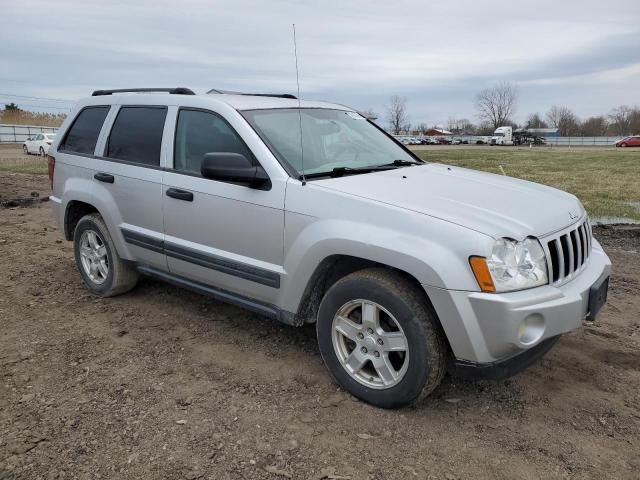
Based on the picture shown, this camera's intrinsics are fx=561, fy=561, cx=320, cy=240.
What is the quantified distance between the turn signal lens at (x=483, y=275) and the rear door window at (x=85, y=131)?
369cm

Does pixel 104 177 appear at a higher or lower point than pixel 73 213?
higher

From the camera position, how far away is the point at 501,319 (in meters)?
2.75

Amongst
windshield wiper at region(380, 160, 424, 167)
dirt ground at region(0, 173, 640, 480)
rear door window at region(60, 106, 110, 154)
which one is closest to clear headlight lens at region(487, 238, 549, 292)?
dirt ground at region(0, 173, 640, 480)

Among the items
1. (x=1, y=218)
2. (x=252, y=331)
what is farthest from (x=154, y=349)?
(x=1, y=218)

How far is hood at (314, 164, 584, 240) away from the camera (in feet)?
9.71

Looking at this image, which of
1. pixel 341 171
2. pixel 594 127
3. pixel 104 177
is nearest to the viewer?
pixel 341 171

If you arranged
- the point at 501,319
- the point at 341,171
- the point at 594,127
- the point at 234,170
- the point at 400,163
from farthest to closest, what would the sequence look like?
the point at 594,127
the point at 400,163
the point at 341,171
the point at 234,170
the point at 501,319

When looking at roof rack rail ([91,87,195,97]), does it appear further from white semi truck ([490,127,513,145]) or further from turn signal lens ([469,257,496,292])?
white semi truck ([490,127,513,145])

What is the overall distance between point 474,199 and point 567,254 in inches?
23.8

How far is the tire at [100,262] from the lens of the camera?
4949 millimetres

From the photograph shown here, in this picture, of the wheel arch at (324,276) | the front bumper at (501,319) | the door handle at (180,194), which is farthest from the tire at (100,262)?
the front bumper at (501,319)

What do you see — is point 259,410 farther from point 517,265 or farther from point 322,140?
point 322,140

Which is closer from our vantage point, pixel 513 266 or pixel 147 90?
pixel 513 266

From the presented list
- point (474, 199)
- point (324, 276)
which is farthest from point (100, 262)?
point (474, 199)
